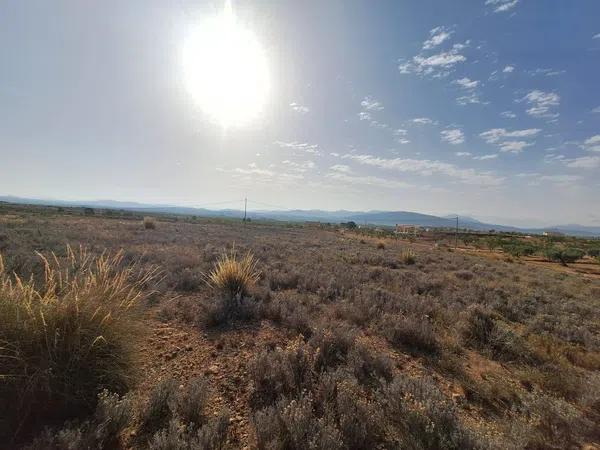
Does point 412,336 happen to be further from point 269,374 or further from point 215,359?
point 215,359

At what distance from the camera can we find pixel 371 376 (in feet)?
12.5

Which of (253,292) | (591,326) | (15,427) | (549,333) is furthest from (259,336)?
(591,326)

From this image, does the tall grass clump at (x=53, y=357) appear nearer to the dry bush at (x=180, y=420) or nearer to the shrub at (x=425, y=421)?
the dry bush at (x=180, y=420)

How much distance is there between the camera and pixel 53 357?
2723 millimetres

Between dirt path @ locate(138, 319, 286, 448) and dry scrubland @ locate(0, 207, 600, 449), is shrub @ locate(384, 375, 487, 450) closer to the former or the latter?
dry scrubland @ locate(0, 207, 600, 449)

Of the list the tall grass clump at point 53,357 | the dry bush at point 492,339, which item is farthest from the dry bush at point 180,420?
the dry bush at point 492,339

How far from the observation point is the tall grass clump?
2.55 metres

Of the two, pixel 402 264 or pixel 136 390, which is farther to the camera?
pixel 402 264

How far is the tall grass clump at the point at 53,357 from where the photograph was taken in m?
2.55

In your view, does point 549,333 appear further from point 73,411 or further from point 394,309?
point 73,411

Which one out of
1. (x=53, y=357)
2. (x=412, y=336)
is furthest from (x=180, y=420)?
(x=412, y=336)

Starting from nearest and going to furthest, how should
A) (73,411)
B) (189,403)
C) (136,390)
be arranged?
(73,411), (189,403), (136,390)

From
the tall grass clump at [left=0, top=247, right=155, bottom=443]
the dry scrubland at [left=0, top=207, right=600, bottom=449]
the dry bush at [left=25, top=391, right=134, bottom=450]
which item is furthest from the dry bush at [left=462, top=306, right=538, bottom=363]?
the tall grass clump at [left=0, top=247, right=155, bottom=443]

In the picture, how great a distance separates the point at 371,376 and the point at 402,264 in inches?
483
